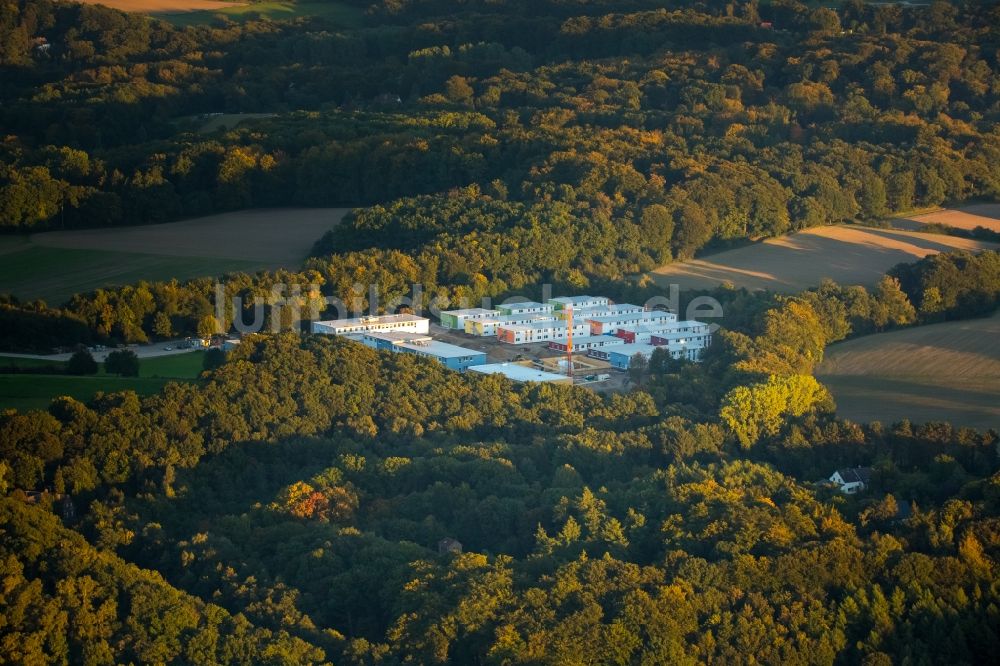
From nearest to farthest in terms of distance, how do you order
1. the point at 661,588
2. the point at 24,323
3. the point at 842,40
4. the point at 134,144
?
1. the point at 661,588
2. the point at 24,323
3. the point at 134,144
4. the point at 842,40

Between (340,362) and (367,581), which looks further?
(340,362)

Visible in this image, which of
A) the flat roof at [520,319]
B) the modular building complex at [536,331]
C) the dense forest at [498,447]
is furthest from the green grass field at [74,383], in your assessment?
the flat roof at [520,319]

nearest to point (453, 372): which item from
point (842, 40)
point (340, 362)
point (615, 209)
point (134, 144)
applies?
point (340, 362)

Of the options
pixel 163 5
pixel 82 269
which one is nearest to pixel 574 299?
pixel 82 269

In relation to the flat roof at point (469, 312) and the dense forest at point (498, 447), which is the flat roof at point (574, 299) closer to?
the dense forest at point (498, 447)

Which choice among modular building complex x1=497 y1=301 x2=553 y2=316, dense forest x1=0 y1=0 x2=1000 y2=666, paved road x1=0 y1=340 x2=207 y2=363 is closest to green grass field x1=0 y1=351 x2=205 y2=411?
paved road x1=0 y1=340 x2=207 y2=363

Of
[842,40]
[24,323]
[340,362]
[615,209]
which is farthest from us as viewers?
[842,40]

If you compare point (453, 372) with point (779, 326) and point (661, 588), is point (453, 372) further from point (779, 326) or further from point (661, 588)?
point (661, 588)

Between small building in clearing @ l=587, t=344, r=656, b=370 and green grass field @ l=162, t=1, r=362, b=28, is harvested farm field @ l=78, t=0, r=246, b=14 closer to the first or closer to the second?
green grass field @ l=162, t=1, r=362, b=28
